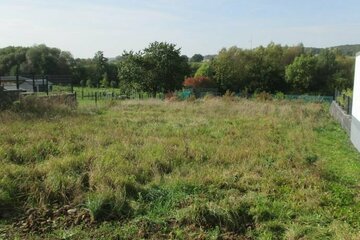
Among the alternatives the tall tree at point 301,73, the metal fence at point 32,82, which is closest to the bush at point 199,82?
the tall tree at point 301,73

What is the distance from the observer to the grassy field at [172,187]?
5.00m

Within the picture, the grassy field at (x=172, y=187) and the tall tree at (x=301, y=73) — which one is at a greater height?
the tall tree at (x=301, y=73)

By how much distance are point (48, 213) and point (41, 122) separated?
8460 millimetres

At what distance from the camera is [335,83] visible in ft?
165

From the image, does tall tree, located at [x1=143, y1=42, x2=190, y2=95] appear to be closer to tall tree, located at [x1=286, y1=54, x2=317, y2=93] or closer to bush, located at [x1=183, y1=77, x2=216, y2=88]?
bush, located at [x1=183, y1=77, x2=216, y2=88]

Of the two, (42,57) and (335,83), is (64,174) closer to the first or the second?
(335,83)

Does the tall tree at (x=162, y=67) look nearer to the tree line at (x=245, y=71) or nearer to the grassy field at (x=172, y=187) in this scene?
the tree line at (x=245, y=71)

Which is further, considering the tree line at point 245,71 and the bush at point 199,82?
the bush at point 199,82

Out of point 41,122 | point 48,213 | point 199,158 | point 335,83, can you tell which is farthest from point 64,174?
point 335,83

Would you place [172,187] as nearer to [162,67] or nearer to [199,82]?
[162,67]

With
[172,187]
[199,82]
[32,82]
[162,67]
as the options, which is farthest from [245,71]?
[172,187]

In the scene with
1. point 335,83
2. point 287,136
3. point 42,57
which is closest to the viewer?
point 287,136

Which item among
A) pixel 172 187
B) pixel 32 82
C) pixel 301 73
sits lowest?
pixel 172 187

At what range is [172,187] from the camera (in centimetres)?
648
